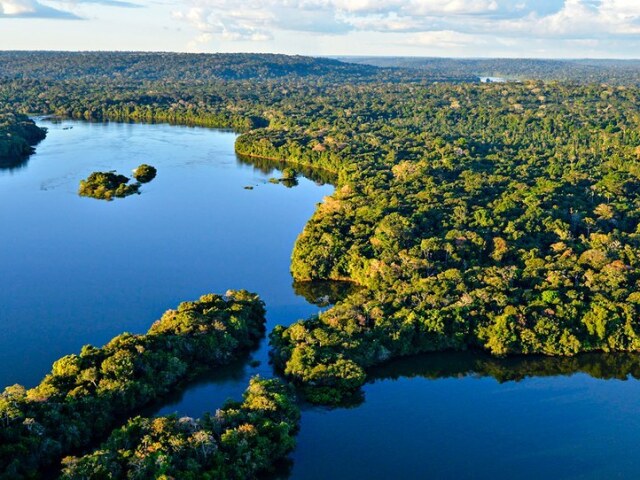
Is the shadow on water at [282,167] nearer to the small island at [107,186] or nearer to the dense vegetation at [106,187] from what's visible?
the small island at [107,186]

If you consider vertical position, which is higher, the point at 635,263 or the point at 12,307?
the point at 635,263

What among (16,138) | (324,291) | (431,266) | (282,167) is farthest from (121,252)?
(16,138)

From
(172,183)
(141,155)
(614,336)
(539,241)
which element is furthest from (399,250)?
(141,155)

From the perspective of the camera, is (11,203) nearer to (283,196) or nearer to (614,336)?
(283,196)

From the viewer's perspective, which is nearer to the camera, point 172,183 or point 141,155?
point 172,183

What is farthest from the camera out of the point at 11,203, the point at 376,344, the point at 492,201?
the point at 11,203

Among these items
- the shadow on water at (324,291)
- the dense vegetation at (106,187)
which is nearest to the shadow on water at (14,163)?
the dense vegetation at (106,187)

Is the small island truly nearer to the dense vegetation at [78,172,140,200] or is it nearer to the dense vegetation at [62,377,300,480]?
the dense vegetation at [78,172,140,200]
